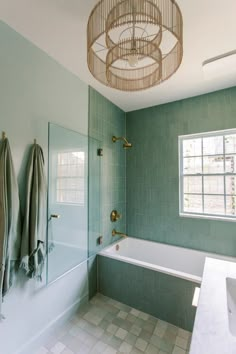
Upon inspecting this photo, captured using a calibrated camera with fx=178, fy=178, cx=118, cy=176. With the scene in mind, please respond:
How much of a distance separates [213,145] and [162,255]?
1.74 m

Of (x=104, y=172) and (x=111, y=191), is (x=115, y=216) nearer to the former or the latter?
(x=111, y=191)

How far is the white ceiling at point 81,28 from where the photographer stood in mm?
1222

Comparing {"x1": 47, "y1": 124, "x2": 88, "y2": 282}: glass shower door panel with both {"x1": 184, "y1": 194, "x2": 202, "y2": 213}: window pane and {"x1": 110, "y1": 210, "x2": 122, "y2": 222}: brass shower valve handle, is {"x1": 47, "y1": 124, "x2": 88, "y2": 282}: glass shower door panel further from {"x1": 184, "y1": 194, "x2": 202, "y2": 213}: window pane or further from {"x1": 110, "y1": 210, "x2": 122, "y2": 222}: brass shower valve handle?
{"x1": 184, "y1": 194, "x2": 202, "y2": 213}: window pane

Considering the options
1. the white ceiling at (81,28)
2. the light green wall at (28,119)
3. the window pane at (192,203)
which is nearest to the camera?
the white ceiling at (81,28)

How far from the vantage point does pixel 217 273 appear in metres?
1.14

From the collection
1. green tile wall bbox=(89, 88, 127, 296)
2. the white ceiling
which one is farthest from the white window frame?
green tile wall bbox=(89, 88, 127, 296)

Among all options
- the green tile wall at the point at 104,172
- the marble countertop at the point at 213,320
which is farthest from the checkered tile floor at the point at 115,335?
the marble countertop at the point at 213,320

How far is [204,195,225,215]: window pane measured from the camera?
94.8 inches

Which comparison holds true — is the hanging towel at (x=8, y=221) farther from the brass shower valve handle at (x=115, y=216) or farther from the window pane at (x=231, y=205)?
the window pane at (x=231, y=205)

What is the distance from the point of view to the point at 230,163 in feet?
7.78

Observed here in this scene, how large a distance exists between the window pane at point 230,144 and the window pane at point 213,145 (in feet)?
0.19

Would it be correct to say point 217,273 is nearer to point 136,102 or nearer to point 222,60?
point 222,60

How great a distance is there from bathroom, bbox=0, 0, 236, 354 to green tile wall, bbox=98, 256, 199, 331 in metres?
0.01

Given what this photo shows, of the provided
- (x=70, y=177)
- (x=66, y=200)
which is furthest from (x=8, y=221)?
(x=70, y=177)
